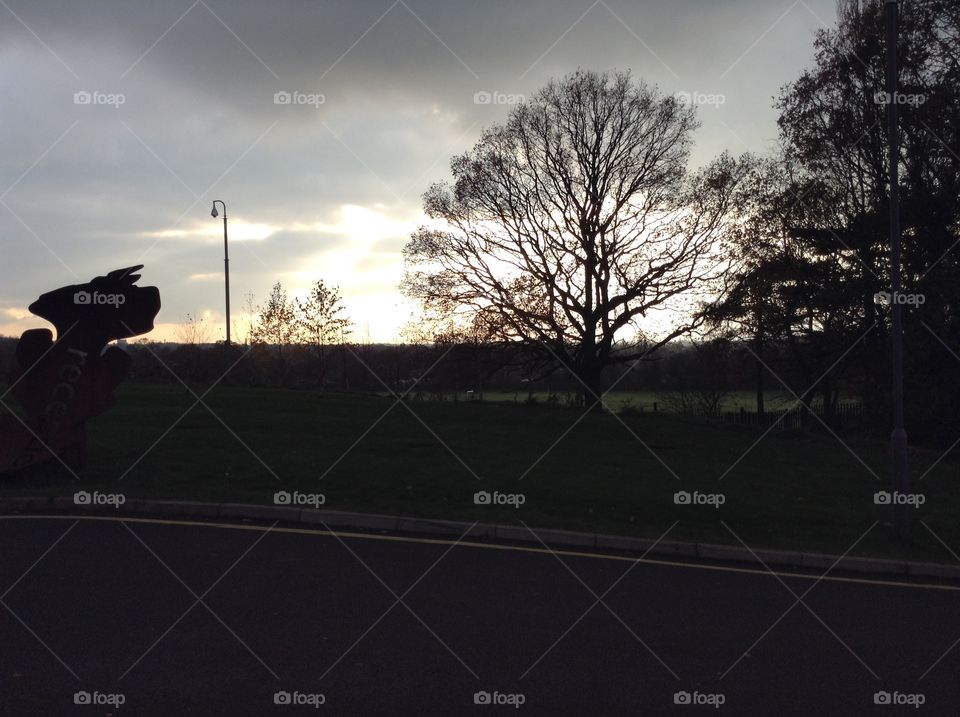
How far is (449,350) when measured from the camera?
1201 inches

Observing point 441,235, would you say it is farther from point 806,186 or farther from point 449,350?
point 806,186

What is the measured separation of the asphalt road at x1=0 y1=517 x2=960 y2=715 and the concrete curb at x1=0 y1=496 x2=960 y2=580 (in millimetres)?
647

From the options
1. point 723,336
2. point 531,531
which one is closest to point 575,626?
point 531,531

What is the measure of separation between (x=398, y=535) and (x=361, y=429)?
11.5 metres

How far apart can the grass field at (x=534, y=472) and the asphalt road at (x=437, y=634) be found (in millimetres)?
2062

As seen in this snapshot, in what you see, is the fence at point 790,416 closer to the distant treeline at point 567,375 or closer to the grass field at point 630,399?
the distant treeline at point 567,375

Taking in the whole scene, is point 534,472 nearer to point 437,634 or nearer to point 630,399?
point 437,634

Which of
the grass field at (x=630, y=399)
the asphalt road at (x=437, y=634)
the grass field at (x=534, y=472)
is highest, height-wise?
the grass field at (x=630, y=399)

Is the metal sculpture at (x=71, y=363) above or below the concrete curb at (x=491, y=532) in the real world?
above

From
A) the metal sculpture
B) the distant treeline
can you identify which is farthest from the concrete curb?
the distant treeline

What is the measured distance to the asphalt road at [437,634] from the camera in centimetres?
510

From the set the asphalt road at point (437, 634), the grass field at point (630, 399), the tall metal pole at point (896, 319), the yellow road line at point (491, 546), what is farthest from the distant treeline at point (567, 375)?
the asphalt road at point (437, 634)

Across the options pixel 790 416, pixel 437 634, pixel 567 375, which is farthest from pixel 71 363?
pixel 790 416

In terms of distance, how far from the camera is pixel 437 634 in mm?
6254
